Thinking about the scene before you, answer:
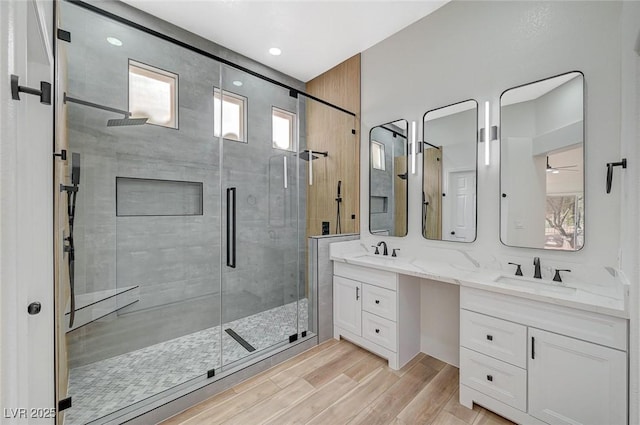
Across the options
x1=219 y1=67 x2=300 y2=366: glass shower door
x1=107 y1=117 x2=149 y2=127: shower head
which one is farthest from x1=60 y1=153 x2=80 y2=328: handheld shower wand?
x1=219 y1=67 x2=300 y2=366: glass shower door

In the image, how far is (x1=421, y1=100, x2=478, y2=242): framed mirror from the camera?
2277 mm

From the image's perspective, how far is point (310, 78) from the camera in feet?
12.4

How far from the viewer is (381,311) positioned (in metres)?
2.38

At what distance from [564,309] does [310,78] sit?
372 centimetres

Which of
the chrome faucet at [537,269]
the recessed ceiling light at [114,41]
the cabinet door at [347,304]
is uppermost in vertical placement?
the recessed ceiling light at [114,41]

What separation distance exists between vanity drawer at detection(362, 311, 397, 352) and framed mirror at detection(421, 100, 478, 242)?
0.92m

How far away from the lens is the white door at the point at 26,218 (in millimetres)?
661

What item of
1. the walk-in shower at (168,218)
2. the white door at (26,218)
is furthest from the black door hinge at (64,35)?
the white door at (26,218)

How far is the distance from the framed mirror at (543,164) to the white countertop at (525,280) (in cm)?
23

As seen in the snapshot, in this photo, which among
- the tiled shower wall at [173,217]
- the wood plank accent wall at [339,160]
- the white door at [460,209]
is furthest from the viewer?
the wood plank accent wall at [339,160]

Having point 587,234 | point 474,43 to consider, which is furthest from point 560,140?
point 474,43

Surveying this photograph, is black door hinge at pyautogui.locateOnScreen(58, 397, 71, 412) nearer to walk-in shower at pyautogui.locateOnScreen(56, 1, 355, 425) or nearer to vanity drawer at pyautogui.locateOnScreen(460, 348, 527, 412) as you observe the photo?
walk-in shower at pyautogui.locateOnScreen(56, 1, 355, 425)

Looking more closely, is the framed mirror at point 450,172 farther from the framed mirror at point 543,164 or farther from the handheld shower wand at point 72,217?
the handheld shower wand at point 72,217

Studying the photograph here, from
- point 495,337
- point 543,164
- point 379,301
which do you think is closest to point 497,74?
point 543,164
